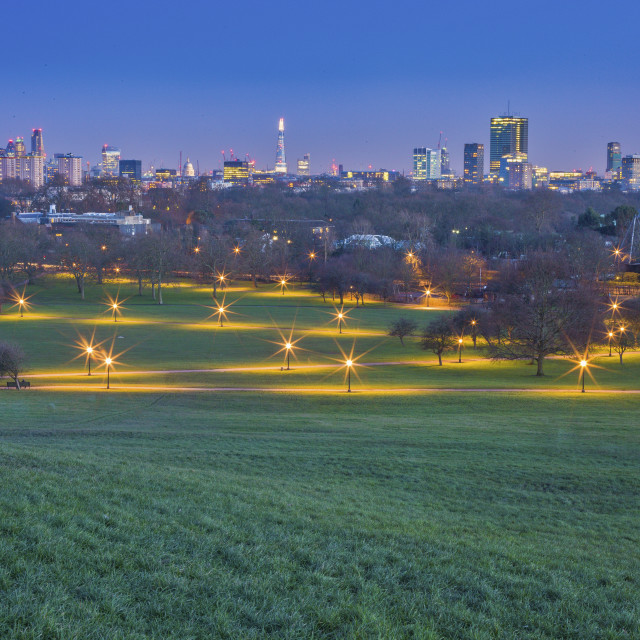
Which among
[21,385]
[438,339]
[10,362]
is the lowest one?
[21,385]

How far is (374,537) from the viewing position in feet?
29.2

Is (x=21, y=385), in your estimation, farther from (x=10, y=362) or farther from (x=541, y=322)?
(x=541, y=322)

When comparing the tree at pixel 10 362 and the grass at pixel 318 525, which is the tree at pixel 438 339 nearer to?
the grass at pixel 318 525

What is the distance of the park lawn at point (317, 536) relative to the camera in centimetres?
617

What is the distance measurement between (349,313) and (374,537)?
56729 millimetres

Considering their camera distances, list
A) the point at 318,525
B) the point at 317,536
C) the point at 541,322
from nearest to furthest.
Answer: the point at 317,536 < the point at 318,525 < the point at 541,322

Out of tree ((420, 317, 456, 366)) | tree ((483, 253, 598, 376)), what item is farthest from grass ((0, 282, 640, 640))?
tree ((420, 317, 456, 366))

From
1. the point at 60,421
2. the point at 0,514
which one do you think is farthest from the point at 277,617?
the point at 60,421

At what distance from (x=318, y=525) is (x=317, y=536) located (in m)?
0.56

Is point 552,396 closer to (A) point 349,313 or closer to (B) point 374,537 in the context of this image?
(B) point 374,537

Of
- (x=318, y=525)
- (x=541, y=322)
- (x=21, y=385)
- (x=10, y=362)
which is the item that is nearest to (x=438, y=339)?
(x=541, y=322)

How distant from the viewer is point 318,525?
9219 mm

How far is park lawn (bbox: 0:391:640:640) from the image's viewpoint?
6.17 metres

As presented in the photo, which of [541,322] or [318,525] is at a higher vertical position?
[541,322]
